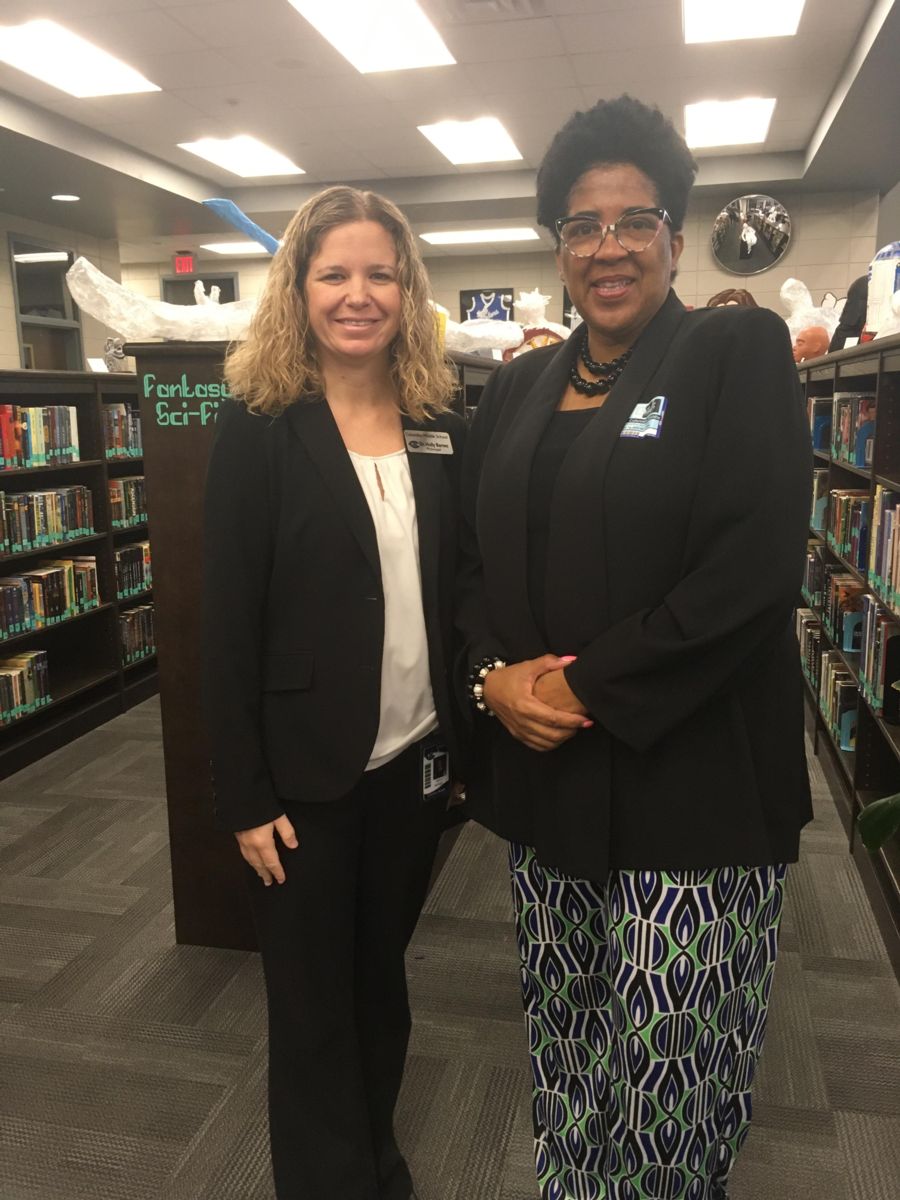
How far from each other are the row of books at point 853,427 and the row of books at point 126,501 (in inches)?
127

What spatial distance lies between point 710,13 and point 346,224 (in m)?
5.27

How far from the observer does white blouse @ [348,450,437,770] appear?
1399 millimetres

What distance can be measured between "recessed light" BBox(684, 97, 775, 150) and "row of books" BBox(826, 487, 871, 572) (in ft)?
14.4

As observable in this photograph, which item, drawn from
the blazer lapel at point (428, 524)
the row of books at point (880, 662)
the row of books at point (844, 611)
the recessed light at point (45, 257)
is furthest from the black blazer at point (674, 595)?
the recessed light at point (45, 257)

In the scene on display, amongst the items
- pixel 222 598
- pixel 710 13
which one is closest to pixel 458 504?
pixel 222 598

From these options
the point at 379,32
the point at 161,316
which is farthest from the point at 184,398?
the point at 379,32

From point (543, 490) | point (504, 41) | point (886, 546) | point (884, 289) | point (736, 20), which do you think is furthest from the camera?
point (504, 41)

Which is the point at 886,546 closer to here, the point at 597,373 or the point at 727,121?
the point at 597,373

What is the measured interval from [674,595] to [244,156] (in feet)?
27.3

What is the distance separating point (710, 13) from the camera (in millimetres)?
5492

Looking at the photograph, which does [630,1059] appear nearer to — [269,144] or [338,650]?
[338,650]

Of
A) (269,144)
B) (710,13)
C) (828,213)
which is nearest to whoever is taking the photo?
(710,13)

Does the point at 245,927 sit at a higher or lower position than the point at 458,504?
lower

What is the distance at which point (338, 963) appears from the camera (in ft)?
4.74
